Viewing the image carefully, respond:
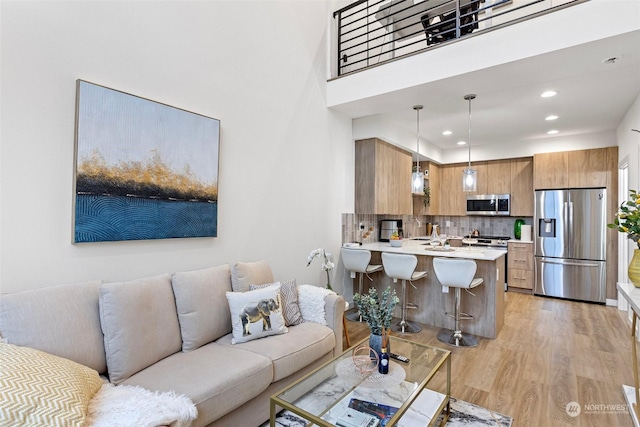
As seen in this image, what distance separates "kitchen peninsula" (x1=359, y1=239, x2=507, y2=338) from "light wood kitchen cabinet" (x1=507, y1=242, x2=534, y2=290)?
2208mm

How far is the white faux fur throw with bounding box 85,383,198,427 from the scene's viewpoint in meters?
1.33

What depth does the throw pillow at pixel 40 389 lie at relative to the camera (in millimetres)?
1116

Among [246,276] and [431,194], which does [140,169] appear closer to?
[246,276]

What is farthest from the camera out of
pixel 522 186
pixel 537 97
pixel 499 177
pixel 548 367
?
pixel 499 177

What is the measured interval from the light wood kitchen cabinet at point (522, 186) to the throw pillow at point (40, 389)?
671cm

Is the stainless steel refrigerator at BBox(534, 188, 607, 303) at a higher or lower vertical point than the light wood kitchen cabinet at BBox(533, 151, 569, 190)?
lower

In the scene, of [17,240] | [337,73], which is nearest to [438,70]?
[337,73]

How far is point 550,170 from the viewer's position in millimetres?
5520

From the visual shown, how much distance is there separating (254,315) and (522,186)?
19.1 feet

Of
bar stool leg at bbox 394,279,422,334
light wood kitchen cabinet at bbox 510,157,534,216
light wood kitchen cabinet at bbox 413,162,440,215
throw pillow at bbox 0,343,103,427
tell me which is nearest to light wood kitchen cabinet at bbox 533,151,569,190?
light wood kitchen cabinet at bbox 510,157,534,216

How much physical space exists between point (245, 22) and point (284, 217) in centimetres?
194

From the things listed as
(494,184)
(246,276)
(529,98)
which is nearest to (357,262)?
(246,276)

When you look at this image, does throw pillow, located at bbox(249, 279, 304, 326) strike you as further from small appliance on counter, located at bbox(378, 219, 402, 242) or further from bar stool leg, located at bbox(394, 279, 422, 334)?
small appliance on counter, located at bbox(378, 219, 402, 242)

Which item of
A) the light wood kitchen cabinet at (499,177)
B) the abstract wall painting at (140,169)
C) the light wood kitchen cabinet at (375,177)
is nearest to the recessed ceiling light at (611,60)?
the light wood kitchen cabinet at (375,177)
